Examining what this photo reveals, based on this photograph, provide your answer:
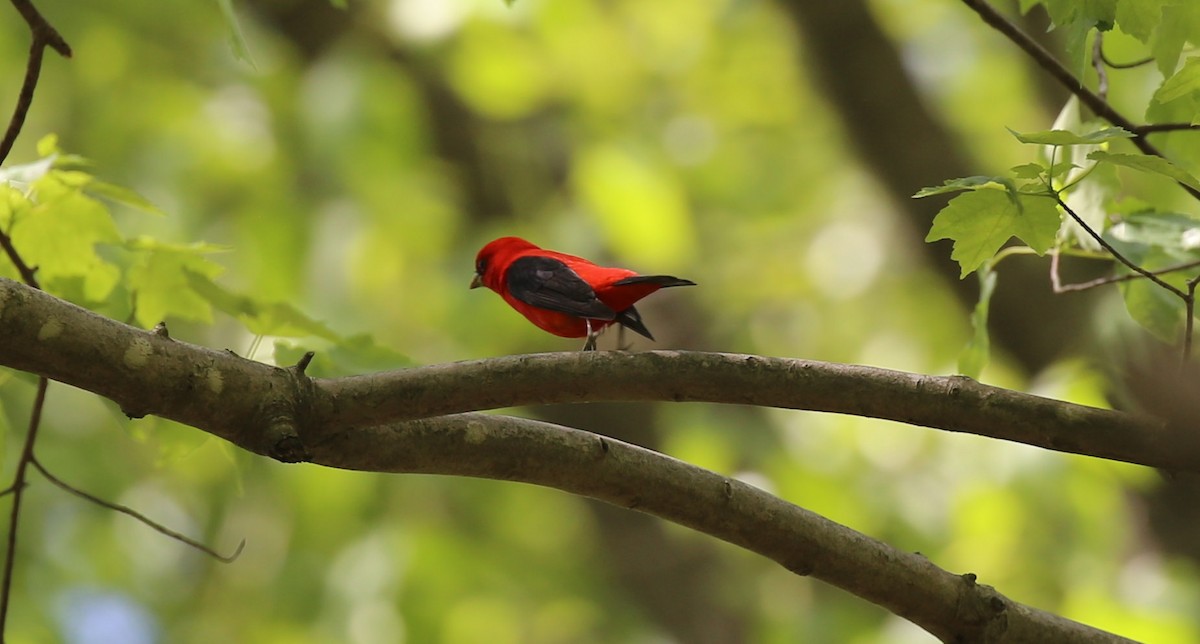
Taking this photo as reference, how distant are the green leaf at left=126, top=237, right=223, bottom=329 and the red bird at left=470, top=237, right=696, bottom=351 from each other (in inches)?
30.9

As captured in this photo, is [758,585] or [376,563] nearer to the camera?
[376,563]

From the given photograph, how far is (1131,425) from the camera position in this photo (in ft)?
5.17

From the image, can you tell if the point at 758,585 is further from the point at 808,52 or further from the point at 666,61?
the point at 666,61

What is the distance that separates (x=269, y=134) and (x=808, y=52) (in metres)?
2.82

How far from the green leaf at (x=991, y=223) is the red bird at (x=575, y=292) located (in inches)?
30.2

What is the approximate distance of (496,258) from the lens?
11.7ft

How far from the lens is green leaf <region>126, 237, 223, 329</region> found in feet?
7.44

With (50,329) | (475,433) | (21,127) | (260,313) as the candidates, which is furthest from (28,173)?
(475,433)

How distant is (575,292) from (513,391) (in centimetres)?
106

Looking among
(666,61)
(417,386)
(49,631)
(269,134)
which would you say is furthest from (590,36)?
(417,386)

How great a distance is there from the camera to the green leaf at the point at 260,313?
90.3 inches

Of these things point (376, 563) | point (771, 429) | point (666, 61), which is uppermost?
point (666, 61)

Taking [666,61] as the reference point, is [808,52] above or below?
below

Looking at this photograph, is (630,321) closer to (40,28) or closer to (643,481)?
(643,481)
